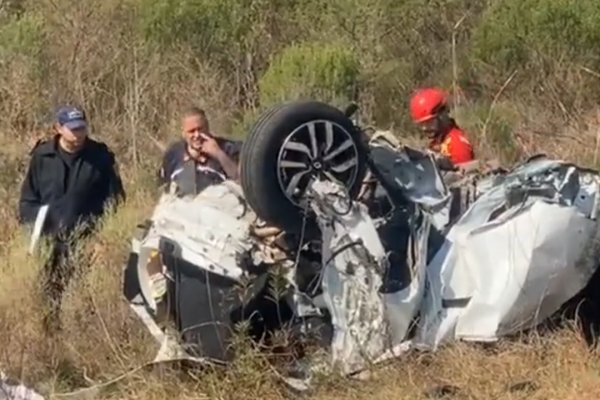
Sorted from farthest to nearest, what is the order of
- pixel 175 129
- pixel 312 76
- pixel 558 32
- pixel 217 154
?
pixel 558 32, pixel 312 76, pixel 175 129, pixel 217 154

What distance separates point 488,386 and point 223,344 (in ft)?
4.10

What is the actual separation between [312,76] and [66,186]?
8.32m

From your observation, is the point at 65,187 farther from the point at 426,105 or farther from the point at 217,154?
the point at 426,105

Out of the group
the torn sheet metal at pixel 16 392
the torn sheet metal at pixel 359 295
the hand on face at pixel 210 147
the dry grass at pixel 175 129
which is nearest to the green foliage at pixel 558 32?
the dry grass at pixel 175 129

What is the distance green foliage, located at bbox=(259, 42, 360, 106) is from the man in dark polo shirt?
7.12m

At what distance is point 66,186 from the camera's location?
8430 millimetres

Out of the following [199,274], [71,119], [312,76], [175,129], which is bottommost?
Answer: [175,129]

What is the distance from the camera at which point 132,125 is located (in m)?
14.4

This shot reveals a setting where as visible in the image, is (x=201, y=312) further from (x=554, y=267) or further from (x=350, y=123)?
(x=554, y=267)

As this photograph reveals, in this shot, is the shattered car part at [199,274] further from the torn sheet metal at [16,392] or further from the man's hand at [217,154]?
the man's hand at [217,154]

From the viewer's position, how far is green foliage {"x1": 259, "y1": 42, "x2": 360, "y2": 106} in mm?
16016

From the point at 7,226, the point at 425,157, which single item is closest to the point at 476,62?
the point at 7,226

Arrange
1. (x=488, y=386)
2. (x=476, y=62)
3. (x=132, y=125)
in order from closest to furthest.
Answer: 1. (x=488, y=386)
2. (x=132, y=125)
3. (x=476, y=62)

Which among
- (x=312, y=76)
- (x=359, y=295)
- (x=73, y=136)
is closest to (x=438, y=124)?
(x=359, y=295)
